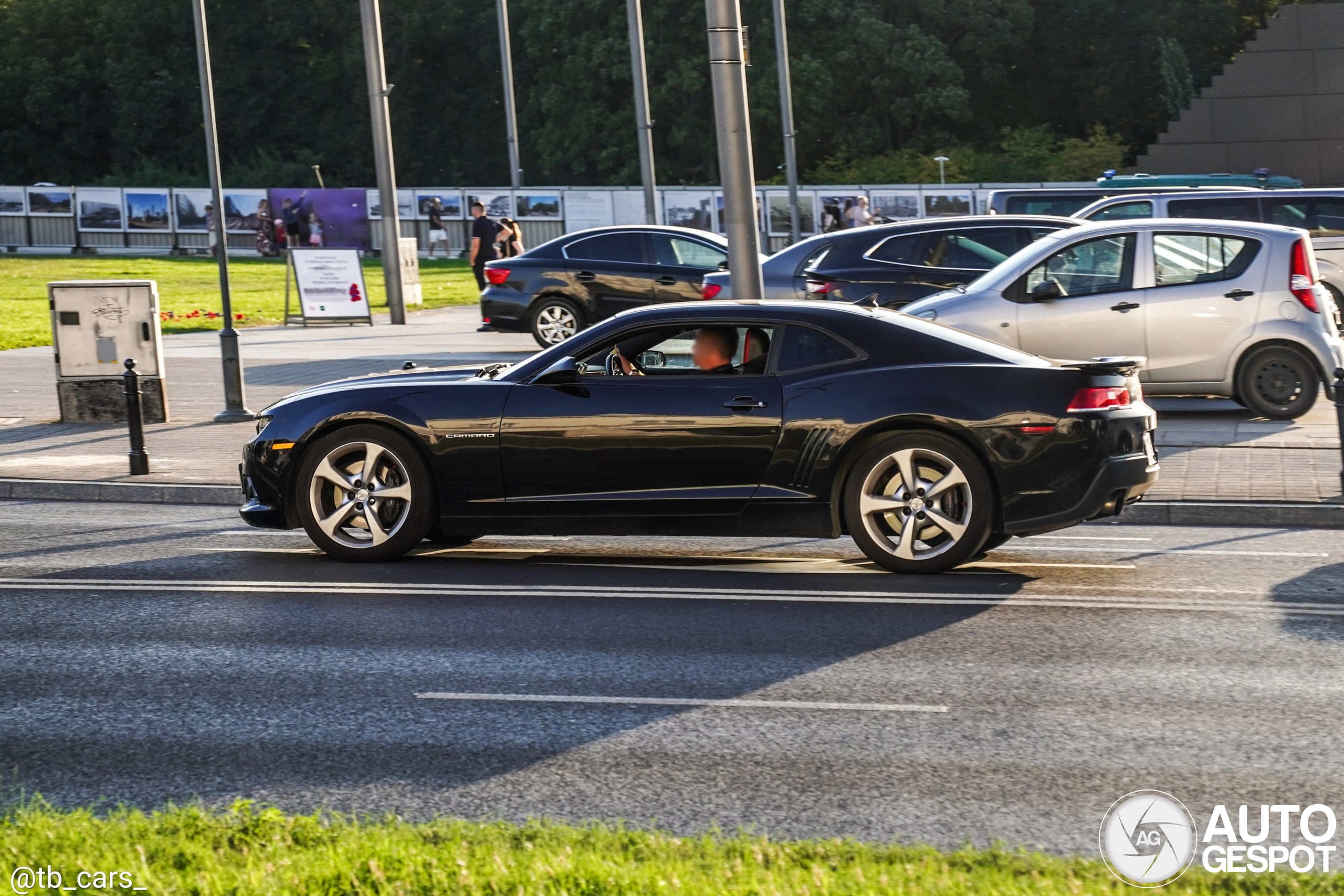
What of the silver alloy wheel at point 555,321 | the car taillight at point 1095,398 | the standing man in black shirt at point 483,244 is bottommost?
the car taillight at point 1095,398

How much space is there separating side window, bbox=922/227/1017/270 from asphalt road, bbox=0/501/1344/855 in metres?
7.80

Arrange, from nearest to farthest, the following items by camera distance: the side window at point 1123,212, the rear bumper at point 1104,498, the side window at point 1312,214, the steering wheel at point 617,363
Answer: the rear bumper at point 1104,498
the steering wheel at point 617,363
the side window at point 1312,214
the side window at point 1123,212

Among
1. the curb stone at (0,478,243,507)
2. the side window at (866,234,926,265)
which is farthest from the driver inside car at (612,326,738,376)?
the side window at (866,234,926,265)

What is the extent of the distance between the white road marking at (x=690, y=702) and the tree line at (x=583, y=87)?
5438 cm

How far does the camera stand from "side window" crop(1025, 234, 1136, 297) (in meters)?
14.9

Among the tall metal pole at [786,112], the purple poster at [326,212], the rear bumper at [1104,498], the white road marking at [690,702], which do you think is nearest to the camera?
the white road marking at [690,702]

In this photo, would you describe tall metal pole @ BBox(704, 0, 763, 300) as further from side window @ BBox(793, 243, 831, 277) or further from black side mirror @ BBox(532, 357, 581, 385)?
side window @ BBox(793, 243, 831, 277)

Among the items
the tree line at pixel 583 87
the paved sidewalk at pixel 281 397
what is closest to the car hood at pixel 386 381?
the paved sidewalk at pixel 281 397

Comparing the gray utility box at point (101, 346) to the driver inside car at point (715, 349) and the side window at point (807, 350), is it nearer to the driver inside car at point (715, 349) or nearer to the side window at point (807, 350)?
the driver inside car at point (715, 349)

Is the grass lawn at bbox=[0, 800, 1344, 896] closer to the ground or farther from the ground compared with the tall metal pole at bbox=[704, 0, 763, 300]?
closer to the ground

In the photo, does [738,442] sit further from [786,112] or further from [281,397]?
[786,112]

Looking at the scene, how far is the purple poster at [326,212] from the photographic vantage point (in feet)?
165

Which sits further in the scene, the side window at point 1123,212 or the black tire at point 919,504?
the side window at point 1123,212

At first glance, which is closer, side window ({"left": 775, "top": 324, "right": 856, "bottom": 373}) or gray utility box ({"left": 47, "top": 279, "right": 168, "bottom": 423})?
side window ({"left": 775, "top": 324, "right": 856, "bottom": 373})
